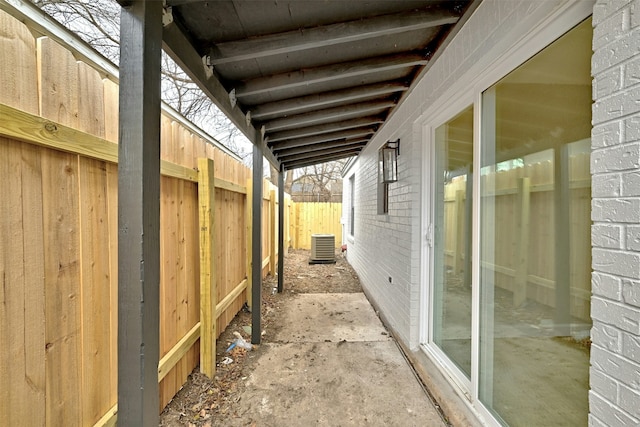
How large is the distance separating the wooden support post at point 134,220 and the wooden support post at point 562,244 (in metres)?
1.75

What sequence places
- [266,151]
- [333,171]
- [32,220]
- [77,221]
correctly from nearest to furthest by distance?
[32,220]
[77,221]
[266,151]
[333,171]

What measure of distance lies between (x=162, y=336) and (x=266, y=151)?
8.07ft

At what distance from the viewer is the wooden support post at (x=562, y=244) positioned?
1.28 metres

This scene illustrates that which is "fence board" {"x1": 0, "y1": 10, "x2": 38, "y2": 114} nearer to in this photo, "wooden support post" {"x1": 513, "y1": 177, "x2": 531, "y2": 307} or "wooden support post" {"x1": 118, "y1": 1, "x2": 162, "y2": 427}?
"wooden support post" {"x1": 118, "y1": 1, "x2": 162, "y2": 427}

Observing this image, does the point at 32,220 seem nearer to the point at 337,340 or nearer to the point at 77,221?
the point at 77,221

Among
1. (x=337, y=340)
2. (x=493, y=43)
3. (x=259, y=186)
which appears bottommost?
(x=337, y=340)

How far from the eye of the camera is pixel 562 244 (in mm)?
1303

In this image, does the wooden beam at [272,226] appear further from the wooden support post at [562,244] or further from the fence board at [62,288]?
the wooden support post at [562,244]

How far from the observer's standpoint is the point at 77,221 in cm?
130

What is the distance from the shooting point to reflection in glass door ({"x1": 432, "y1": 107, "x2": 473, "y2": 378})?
2105 millimetres

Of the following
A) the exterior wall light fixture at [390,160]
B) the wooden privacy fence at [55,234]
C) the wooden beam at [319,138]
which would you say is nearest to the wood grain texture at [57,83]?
the wooden privacy fence at [55,234]

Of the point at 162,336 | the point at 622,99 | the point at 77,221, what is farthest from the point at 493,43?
the point at 162,336

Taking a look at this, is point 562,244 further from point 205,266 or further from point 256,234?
point 256,234

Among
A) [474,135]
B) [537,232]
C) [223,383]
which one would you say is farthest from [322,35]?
[223,383]
